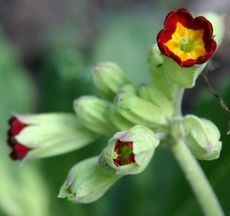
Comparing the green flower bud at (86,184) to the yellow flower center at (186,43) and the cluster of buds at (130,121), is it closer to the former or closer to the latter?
the cluster of buds at (130,121)

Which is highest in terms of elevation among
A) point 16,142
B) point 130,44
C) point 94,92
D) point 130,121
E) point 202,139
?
point 130,44

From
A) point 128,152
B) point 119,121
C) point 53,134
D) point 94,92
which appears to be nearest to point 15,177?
point 94,92

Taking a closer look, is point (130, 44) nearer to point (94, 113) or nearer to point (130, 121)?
point (94, 113)

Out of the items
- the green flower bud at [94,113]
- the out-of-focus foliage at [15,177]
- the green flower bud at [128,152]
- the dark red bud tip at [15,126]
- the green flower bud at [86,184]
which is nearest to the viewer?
the green flower bud at [128,152]

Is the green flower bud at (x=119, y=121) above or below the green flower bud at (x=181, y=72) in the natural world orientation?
below

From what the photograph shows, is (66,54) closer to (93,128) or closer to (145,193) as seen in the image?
(145,193)

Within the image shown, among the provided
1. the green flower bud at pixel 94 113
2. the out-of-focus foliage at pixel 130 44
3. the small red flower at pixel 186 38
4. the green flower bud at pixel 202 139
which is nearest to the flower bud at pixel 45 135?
the green flower bud at pixel 94 113
